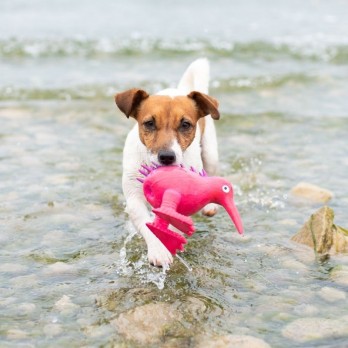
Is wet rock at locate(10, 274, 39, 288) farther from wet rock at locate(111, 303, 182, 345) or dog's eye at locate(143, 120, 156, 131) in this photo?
dog's eye at locate(143, 120, 156, 131)

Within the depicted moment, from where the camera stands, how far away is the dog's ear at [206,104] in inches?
203

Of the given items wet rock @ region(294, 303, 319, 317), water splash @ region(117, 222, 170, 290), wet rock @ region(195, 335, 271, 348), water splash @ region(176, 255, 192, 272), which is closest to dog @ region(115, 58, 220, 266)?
water splash @ region(117, 222, 170, 290)

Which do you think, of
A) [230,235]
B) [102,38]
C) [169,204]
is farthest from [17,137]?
[102,38]

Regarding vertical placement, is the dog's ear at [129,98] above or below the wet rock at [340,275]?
above

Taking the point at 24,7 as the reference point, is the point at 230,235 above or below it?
below

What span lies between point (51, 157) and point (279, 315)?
3921 millimetres

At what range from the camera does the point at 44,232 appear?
5445mm

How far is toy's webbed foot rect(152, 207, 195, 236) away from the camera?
4.00 meters

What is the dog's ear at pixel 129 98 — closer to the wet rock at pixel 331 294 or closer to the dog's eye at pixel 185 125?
the dog's eye at pixel 185 125

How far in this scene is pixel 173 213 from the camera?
4031 mm

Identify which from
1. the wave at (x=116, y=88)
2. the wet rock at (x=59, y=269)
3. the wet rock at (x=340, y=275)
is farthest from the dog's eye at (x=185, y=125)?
the wave at (x=116, y=88)

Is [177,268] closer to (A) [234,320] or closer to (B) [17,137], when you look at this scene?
(A) [234,320]

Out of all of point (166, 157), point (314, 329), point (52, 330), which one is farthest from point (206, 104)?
point (52, 330)

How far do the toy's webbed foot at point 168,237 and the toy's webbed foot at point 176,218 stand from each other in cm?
27
